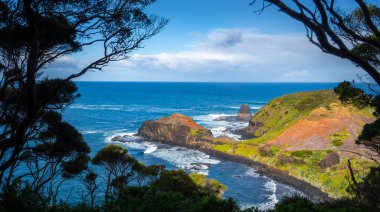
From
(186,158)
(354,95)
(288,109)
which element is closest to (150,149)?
(186,158)

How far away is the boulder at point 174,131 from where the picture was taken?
8470 centimetres

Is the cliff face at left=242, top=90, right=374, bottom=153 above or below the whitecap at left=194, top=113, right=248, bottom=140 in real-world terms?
above

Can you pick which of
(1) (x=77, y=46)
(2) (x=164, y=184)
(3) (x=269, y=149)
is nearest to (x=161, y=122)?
(3) (x=269, y=149)

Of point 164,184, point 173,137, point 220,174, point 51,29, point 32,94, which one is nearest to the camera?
point 32,94

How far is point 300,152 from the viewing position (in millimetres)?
62844

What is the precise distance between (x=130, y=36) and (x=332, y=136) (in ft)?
220

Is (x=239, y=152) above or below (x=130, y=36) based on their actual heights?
below

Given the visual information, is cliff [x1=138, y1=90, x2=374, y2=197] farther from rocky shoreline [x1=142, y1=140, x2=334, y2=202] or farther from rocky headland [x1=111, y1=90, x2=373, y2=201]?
rocky shoreline [x1=142, y1=140, x2=334, y2=202]

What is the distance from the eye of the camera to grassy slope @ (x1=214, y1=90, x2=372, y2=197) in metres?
50.6

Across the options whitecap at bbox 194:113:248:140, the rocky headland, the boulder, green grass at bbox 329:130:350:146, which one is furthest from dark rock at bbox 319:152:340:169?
whitecap at bbox 194:113:248:140

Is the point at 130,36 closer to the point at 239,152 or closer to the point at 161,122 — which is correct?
the point at 239,152

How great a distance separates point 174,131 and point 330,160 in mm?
43482

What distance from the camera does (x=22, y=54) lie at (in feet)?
39.8

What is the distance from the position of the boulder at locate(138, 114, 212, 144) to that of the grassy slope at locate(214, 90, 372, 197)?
9104 millimetres
